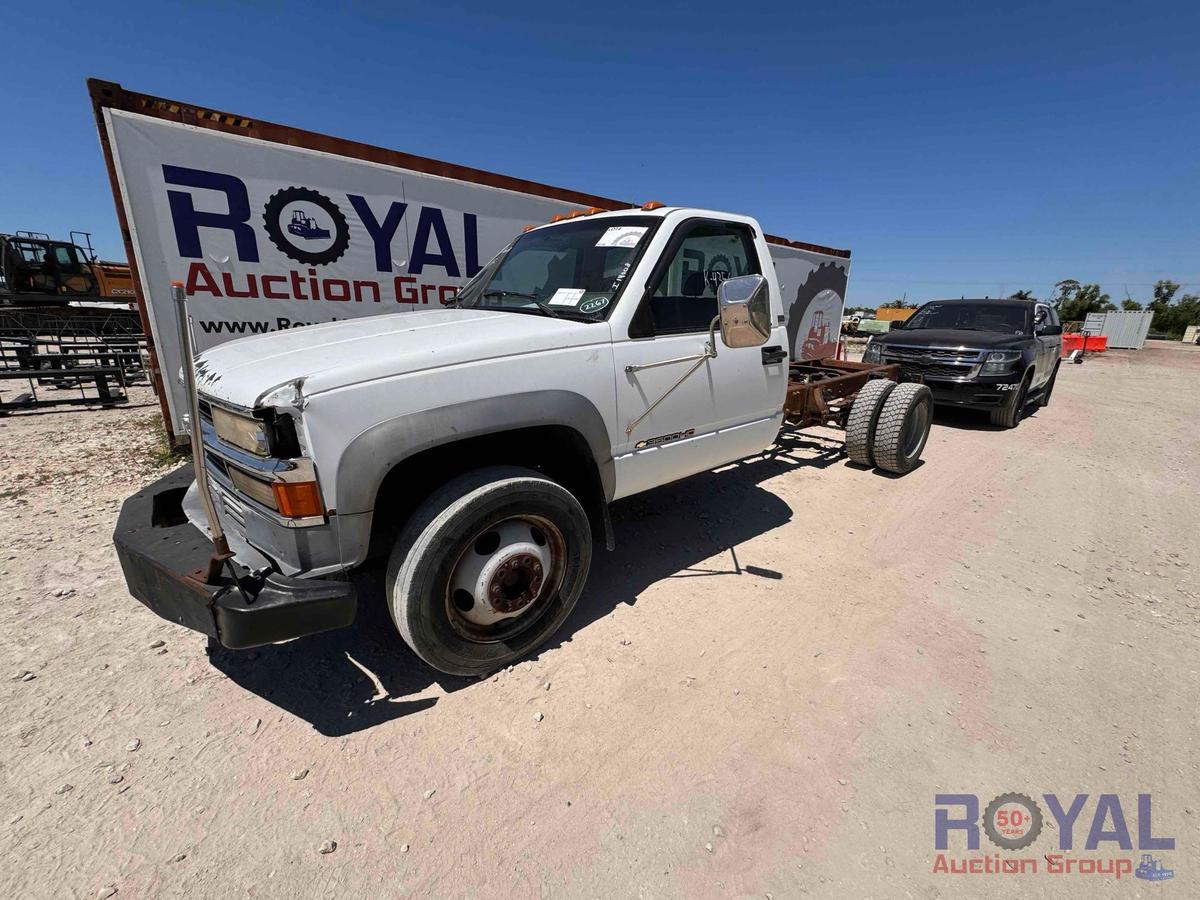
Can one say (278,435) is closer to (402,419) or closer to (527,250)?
(402,419)

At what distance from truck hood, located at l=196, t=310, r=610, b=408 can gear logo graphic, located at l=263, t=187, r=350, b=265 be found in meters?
2.33

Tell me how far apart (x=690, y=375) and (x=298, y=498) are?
1996mm

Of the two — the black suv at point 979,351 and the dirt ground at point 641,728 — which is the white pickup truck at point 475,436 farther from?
the black suv at point 979,351

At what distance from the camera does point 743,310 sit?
2510 millimetres

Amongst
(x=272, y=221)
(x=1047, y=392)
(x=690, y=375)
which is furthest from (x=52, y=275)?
(x=1047, y=392)

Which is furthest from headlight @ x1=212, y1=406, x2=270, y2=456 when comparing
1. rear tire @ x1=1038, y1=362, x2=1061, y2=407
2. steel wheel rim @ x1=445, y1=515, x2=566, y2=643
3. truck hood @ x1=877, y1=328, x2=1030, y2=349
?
rear tire @ x1=1038, y1=362, x2=1061, y2=407

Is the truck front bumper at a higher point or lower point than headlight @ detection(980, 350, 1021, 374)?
lower

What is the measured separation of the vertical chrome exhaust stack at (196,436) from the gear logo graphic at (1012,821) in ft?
9.17

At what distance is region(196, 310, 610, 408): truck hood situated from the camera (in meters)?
1.95

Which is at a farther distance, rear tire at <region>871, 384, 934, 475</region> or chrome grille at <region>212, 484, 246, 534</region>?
rear tire at <region>871, 384, 934, 475</region>

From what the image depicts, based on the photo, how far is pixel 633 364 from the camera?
2.71 meters

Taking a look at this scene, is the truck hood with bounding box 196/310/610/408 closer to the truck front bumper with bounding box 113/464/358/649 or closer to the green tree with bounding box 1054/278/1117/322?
the truck front bumper with bounding box 113/464/358/649

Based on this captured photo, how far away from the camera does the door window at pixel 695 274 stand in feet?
9.42

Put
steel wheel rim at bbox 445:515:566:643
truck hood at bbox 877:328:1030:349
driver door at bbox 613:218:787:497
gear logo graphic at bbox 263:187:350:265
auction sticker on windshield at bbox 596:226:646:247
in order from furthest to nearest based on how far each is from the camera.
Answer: truck hood at bbox 877:328:1030:349 → gear logo graphic at bbox 263:187:350:265 → auction sticker on windshield at bbox 596:226:646:247 → driver door at bbox 613:218:787:497 → steel wheel rim at bbox 445:515:566:643
